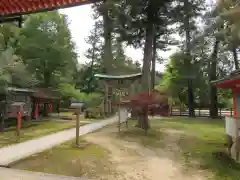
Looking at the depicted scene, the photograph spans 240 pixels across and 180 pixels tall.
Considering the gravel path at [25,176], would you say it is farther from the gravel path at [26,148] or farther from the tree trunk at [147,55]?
the tree trunk at [147,55]

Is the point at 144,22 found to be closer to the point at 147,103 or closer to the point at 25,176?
the point at 147,103

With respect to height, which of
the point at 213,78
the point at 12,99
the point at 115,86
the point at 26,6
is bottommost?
the point at 12,99

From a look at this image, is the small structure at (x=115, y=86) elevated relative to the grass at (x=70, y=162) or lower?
elevated

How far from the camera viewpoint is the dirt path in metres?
5.70

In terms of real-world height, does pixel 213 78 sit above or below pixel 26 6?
above

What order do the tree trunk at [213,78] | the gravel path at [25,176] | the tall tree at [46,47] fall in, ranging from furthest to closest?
1. the tree trunk at [213,78]
2. the tall tree at [46,47]
3. the gravel path at [25,176]

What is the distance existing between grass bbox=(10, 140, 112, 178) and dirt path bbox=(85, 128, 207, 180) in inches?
15.8

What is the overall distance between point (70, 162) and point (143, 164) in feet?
7.09

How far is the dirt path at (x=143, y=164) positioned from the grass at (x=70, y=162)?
402mm

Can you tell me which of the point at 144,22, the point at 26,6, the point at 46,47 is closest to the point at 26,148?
the point at 26,6

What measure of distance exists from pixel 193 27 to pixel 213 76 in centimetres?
775

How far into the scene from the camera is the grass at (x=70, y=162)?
598 centimetres

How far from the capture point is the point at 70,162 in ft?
22.0

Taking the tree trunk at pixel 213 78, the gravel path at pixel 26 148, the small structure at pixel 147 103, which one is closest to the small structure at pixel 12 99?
the gravel path at pixel 26 148
